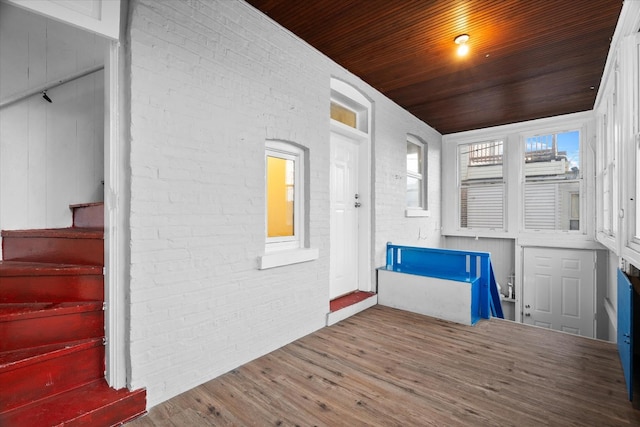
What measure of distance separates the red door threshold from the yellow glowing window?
2.19 metres

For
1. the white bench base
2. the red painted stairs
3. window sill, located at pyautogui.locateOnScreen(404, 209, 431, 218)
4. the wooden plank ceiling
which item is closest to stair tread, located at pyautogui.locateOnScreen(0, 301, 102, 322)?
the red painted stairs

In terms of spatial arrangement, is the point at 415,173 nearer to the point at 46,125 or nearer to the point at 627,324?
the point at 627,324

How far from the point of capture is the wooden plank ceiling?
2662 mm

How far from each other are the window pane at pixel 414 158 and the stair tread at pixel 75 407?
4744mm

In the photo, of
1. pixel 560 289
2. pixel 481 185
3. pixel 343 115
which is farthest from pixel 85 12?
pixel 560 289

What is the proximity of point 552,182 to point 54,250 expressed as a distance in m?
6.66

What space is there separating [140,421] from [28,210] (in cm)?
197

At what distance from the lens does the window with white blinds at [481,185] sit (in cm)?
589

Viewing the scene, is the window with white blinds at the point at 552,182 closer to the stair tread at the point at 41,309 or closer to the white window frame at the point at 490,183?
the white window frame at the point at 490,183

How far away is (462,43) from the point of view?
10.3ft

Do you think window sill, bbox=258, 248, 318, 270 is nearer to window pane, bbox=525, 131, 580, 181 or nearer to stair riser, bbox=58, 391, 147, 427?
stair riser, bbox=58, 391, 147, 427

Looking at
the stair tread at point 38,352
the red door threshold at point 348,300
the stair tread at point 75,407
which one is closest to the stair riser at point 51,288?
the stair tread at point 38,352

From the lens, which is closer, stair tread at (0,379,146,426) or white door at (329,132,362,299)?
stair tread at (0,379,146,426)

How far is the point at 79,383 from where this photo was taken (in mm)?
1881
